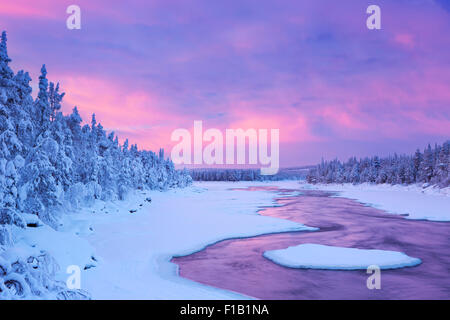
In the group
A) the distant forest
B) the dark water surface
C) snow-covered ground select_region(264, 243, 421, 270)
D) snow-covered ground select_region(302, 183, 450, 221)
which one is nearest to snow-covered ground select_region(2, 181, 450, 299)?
snow-covered ground select_region(264, 243, 421, 270)

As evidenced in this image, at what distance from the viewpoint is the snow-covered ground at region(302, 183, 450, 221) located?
36850mm

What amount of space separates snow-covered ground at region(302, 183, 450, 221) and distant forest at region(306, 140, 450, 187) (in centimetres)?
296

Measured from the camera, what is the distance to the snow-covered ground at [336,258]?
15054 millimetres

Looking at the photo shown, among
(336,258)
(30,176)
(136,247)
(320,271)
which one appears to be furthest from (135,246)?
(336,258)

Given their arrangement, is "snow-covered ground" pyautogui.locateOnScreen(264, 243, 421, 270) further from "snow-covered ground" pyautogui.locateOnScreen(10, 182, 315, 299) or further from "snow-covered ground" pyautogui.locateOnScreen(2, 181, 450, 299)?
"snow-covered ground" pyautogui.locateOnScreen(10, 182, 315, 299)

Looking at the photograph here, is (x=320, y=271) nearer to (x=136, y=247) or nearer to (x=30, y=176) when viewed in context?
(x=136, y=247)

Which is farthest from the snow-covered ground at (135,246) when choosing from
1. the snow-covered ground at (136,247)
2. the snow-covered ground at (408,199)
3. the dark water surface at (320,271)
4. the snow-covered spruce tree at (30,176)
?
the snow-covered ground at (408,199)

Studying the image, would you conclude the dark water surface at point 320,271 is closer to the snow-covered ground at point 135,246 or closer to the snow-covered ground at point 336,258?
the snow-covered ground at point 336,258

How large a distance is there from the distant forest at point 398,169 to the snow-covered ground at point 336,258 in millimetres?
68828

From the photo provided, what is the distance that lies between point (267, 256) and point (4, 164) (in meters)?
14.3
